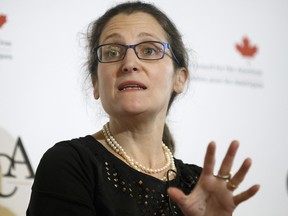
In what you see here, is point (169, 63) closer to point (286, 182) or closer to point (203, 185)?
point (203, 185)

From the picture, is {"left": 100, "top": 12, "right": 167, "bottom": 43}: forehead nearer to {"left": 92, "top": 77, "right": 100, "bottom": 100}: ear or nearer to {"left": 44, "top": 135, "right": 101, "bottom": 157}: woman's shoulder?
{"left": 92, "top": 77, "right": 100, "bottom": 100}: ear

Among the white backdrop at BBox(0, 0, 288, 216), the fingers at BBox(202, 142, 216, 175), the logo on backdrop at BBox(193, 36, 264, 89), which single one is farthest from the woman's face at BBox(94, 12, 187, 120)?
the logo on backdrop at BBox(193, 36, 264, 89)

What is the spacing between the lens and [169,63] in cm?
118

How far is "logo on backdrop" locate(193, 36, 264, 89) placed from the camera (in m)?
1.96

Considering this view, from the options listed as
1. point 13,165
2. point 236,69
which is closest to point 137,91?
point 13,165

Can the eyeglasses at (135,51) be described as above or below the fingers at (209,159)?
above

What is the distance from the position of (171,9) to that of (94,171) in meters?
1.16

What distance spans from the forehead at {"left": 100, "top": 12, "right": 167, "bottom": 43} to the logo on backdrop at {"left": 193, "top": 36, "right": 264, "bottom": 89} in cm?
75

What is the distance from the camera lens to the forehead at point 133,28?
1.13 m

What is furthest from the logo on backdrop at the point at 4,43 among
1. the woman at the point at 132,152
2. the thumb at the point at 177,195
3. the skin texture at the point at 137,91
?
the thumb at the point at 177,195

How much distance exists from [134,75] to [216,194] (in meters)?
0.37

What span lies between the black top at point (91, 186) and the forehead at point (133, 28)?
0.94ft

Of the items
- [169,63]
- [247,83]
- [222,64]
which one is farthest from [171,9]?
[169,63]

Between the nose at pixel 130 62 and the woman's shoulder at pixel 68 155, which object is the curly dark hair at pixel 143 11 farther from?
the woman's shoulder at pixel 68 155
